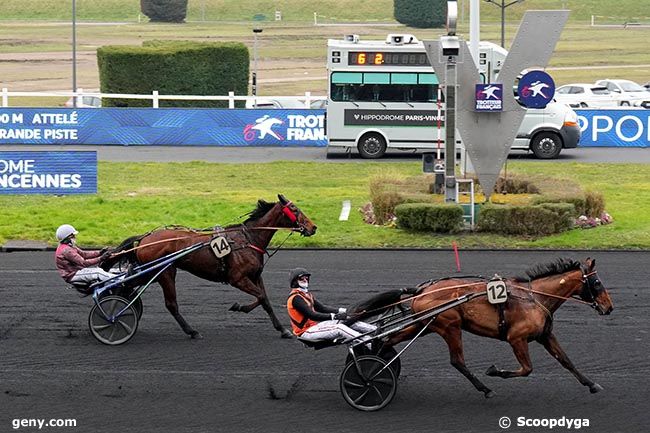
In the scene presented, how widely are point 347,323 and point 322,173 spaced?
16.3 m

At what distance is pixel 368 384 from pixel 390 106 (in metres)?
19.7

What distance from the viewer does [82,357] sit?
39.1ft

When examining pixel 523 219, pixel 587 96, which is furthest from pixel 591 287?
pixel 587 96

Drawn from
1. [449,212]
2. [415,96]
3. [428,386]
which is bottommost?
[428,386]

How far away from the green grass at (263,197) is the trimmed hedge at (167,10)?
2050 inches

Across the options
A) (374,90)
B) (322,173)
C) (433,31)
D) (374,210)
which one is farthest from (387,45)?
(433,31)

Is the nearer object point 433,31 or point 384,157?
point 384,157

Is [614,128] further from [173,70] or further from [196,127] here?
[173,70]

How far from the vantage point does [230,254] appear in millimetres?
12633

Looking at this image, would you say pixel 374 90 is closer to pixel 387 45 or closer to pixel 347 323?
pixel 387 45

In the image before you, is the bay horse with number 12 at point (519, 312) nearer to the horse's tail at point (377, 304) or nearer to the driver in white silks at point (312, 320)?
the horse's tail at point (377, 304)

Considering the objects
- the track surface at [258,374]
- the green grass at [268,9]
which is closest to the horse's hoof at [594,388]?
the track surface at [258,374]

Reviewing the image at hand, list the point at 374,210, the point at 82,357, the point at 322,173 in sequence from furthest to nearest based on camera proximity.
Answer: the point at 322,173 → the point at 374,210 → the point at 82,357

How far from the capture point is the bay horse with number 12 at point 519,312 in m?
10.2
